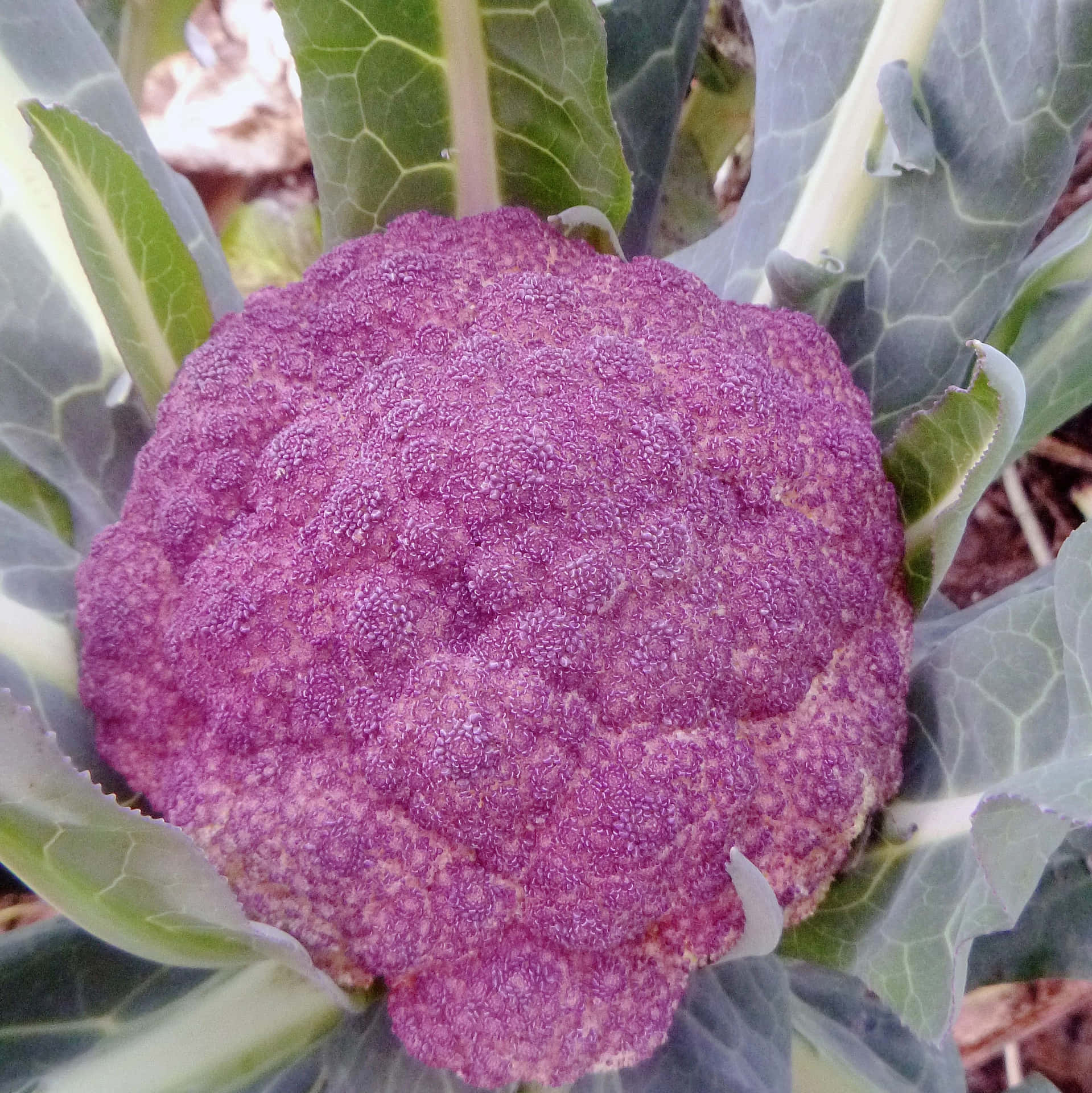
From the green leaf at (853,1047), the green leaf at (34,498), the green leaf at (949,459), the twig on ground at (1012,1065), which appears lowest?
the twig on ground at (1012,1065)

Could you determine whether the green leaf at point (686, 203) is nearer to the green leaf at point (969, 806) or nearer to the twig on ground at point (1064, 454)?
the twig on ground at point (1064, 454)

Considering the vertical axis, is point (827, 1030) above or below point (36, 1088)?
below

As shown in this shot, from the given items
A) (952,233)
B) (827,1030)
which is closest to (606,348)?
(952,233)

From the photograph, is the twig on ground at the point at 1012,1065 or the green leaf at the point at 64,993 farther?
the twig on ground at the point at 1012,1065

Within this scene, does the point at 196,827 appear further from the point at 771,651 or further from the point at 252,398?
the point at 771,651

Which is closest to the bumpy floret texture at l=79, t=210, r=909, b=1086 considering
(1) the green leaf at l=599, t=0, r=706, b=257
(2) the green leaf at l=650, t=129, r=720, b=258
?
(1) the green leaf at l=599, t=0, r=706, b=257

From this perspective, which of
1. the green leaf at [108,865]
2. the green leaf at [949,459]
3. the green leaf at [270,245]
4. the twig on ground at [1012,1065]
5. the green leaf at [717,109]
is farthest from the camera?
the green leaf at [270,245]

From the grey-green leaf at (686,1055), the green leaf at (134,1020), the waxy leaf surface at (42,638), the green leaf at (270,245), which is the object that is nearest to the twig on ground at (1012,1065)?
the grey-green leaf at (686,1055)
